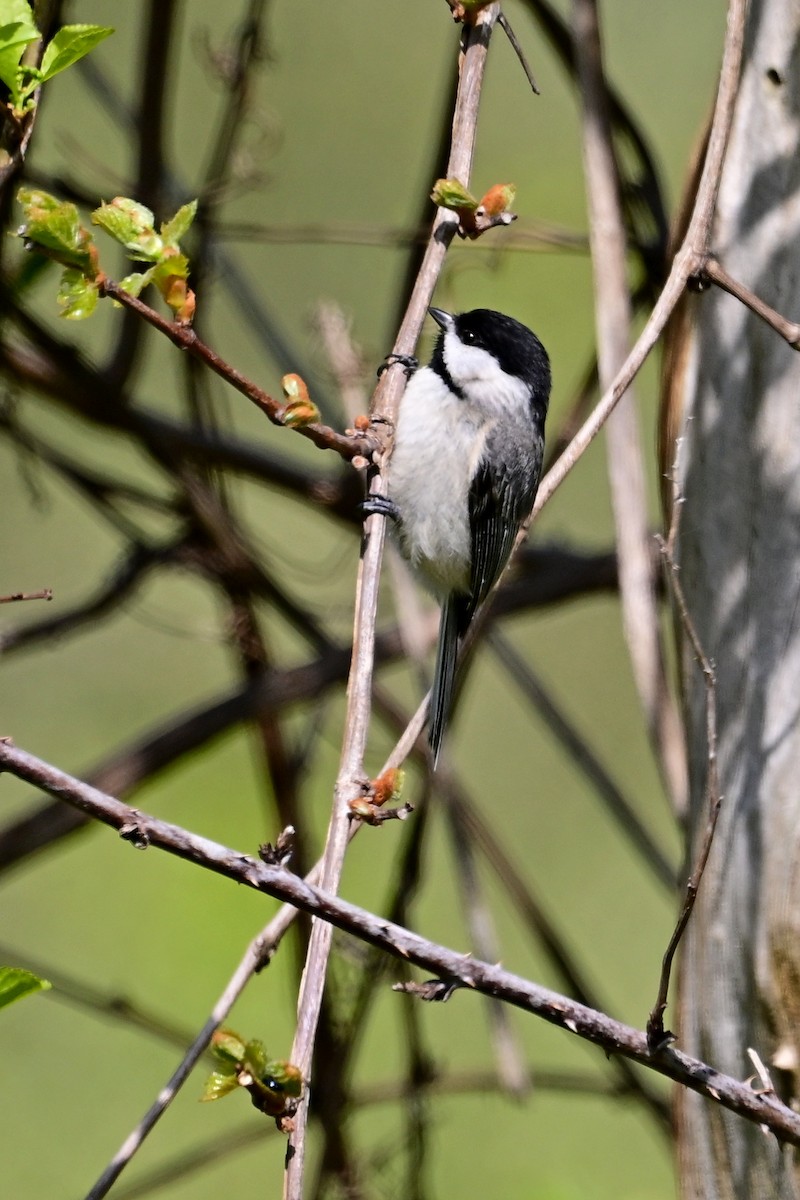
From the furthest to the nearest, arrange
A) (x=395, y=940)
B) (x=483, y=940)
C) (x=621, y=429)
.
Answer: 1. (x=483, y=940)
2. (x=621, y=429)
3. (x=395, y=940)

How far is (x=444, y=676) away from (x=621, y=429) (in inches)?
20.7

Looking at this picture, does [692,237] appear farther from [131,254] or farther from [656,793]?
[656,793]

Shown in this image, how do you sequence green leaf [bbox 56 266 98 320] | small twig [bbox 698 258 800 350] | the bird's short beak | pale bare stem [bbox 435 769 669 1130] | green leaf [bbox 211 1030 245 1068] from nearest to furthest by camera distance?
green leaf [bbox 211 1030 245 1068], green leaf [bbox 56 266 98 320], small twig [bbox 698 258 800 350], pale bare stem [bbox 435 769 669 1130], the bird's short beak

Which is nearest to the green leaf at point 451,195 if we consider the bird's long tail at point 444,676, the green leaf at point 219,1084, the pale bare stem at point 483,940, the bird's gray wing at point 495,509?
the bird's long tail at point 444,676

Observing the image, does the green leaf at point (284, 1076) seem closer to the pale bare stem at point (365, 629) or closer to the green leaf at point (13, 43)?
the pale bare stem at point (365, 629)

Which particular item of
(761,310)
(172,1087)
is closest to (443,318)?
(761,310)

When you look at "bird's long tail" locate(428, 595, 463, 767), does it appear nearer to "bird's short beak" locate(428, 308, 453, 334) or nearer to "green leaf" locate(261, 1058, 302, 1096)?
"bird's short beak" locate(428, 308, 453, 334)

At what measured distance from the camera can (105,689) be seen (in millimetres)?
4207

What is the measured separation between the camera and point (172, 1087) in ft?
→ 3.71

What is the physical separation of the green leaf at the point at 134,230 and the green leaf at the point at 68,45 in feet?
0.54

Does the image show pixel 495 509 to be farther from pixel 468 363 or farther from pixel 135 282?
pixel 135 282

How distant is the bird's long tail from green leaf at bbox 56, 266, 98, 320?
881 millimetres

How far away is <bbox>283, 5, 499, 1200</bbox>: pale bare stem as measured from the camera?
1037 mm

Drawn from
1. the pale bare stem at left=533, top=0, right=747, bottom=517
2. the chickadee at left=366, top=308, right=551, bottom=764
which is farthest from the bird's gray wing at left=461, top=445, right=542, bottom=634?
the pale bare stem at left=533, top=0, right=747, bottom=517
